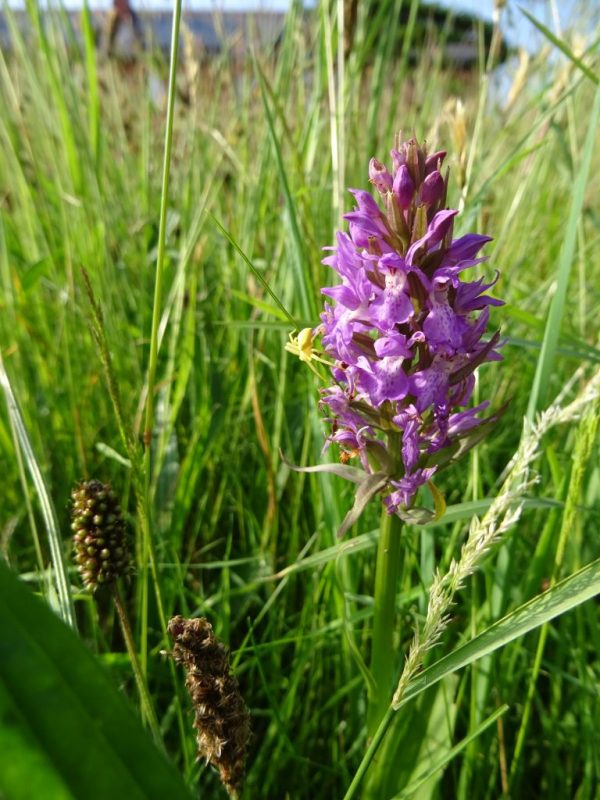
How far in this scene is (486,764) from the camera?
96 centimetres

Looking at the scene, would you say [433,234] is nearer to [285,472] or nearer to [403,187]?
[403,187]

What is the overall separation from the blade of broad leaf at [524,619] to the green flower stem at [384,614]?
0.16 m

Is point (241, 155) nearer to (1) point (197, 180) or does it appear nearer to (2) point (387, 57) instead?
(1) point (197, 180)

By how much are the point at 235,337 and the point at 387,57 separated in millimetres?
860

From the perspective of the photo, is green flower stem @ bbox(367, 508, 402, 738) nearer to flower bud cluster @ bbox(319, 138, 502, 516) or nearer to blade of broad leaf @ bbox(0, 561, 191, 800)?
flower bud cluster @ bbox(319, 138, 502, 516)

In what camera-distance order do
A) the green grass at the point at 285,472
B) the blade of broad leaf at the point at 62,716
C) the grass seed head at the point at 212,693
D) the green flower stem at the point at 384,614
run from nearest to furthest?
the blade of broad leaf at the point at 62,716, the grass seed head at the point at 212,693, the green flower stem at the point at 384,614, the green grass at the point at 285,472

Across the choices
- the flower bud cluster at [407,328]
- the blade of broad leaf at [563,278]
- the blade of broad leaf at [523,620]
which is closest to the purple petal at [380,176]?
the flower bud cluster at [407,328]

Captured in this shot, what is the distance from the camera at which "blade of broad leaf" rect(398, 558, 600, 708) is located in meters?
0.64

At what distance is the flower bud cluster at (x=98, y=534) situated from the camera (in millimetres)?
746

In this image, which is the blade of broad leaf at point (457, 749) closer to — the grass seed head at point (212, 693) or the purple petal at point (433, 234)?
the grass seed head at point (212, 693)

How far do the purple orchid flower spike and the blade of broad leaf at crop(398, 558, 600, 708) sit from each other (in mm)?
158

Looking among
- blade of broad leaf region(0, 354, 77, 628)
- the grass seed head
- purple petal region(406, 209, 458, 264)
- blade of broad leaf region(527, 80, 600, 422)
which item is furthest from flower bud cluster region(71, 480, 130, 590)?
blade of broad leaf region(527, 80, 600, 422)

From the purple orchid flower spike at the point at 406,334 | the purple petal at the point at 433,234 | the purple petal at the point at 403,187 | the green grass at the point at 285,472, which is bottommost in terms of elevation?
the green grass at the point at 285,472

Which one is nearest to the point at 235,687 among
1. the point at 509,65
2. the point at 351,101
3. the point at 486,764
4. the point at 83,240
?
the point at 486,764
